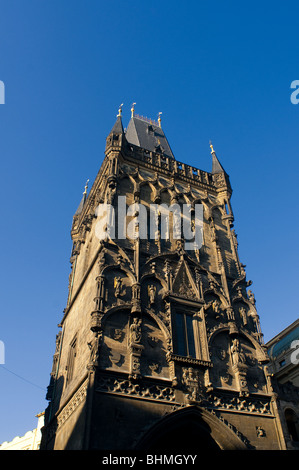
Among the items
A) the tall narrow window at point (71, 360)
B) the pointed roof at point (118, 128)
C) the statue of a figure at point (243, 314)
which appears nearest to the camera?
the tall narrow window at point (71, 360)

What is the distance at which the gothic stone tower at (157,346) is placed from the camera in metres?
14.6

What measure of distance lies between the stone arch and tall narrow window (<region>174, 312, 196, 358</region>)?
238 cm

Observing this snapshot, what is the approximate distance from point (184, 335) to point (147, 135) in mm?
20244

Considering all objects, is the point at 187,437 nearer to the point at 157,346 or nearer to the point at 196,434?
the point at 196,434

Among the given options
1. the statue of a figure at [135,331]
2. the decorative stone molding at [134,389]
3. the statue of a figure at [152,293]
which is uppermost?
the statue of a figure at [152,293]

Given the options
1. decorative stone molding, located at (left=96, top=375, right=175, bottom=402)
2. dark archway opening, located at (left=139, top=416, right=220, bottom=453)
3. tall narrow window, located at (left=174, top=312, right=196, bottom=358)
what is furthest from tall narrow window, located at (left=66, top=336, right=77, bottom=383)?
dark archway opening, located at (left=139, top=416, right=220, bottom=453)

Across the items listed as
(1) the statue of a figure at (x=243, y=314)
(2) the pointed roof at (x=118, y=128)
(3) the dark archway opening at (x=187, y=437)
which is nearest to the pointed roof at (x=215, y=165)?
(2) the pointed roof at (x=118, y=128)

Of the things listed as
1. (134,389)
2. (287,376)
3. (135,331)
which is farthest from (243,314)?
(287,376)

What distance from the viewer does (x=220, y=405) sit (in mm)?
16281

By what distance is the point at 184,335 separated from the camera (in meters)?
17.8

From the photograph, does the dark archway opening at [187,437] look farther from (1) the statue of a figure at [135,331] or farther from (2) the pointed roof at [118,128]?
(2) the pointed roof at [118,128]

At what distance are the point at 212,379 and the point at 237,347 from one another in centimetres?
215

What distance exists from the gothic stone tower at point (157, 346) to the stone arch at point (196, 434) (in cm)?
4

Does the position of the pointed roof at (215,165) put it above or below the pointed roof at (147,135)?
below
